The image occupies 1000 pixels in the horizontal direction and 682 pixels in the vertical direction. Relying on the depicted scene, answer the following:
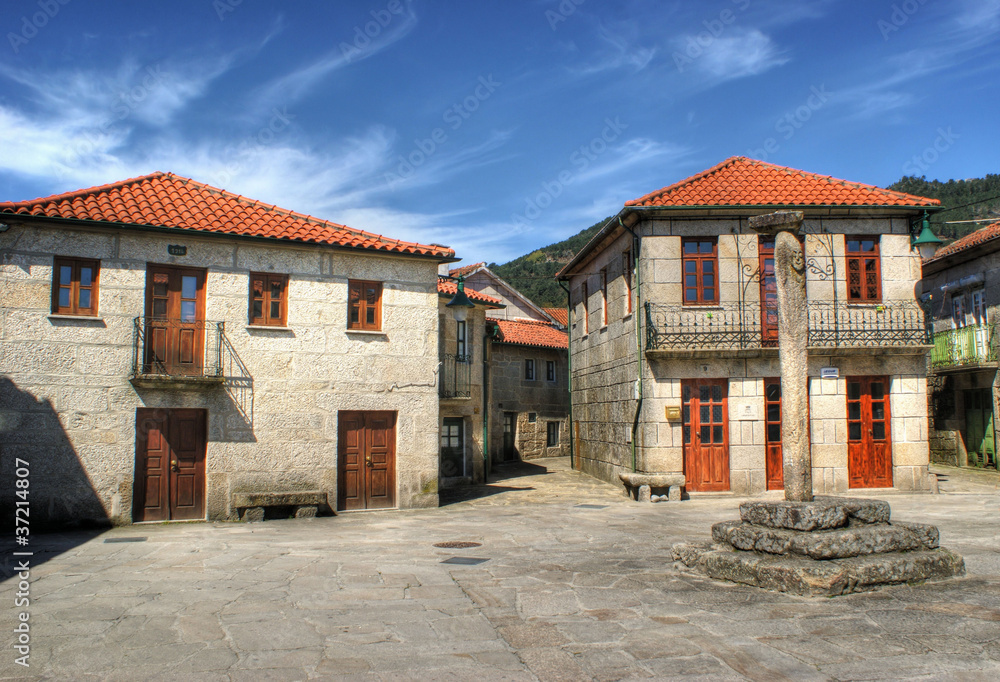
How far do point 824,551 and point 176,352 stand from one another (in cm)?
1014

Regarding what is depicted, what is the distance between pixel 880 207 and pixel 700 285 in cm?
407

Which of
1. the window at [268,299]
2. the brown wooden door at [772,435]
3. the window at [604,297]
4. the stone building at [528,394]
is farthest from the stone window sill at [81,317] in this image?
the stone building at [528,394]

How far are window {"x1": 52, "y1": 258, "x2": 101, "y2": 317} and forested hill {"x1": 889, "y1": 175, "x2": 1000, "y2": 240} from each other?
123 ft

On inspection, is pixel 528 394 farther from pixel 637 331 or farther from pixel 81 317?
pixel 81 317

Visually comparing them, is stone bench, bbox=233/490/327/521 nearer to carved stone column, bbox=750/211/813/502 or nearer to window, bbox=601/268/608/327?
Answer: carved stone column, bbox=750/211/813/502

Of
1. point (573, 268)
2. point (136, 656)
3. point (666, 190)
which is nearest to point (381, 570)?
point (136, 656)

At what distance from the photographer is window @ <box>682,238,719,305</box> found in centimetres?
1496

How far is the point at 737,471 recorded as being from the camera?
14.7m

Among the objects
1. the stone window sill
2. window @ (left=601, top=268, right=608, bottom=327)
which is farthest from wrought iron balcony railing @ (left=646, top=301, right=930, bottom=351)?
the stone window sill

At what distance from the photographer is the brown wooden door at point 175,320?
39.2 ft

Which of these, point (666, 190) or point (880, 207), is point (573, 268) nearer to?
point (666, 190)

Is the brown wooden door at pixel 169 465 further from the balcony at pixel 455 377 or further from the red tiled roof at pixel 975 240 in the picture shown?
the red tiled roof at pixel 975 240

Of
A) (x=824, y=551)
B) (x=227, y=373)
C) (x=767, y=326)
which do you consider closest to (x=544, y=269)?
(x=767, y=326)

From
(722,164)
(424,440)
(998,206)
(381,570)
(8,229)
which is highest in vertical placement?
(998,206)
